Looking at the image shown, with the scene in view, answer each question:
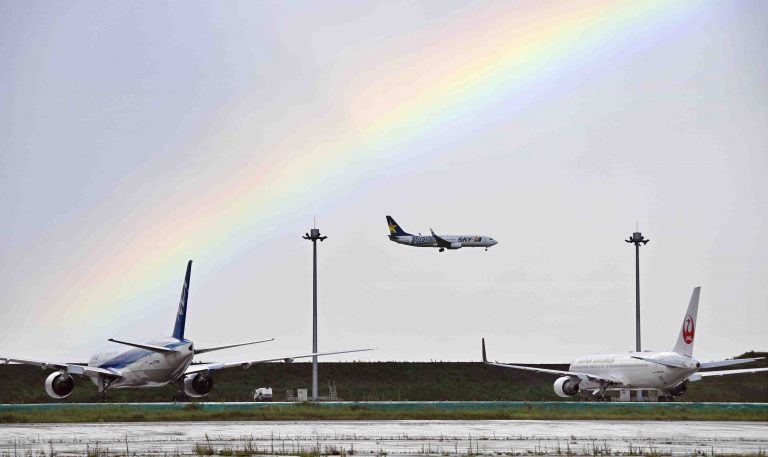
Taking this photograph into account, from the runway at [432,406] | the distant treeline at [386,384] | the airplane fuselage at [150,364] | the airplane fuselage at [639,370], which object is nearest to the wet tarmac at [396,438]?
the runway at [432,406]

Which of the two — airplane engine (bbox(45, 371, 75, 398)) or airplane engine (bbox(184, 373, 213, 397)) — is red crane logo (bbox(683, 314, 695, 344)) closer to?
airplane engine (bbox(184, 373, 213, 397))

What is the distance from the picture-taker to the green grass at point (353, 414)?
54750 mm

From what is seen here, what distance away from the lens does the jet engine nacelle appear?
88.4m

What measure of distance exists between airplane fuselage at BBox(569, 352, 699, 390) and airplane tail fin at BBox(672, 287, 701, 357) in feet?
3.78

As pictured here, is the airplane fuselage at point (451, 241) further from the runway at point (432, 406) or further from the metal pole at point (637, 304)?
the runway at point (432, 406)

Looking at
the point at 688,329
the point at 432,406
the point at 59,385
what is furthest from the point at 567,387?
the point at 59,385

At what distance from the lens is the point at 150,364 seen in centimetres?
7556

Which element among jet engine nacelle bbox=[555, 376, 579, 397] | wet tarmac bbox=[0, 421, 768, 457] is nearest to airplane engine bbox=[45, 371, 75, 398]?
wet tarmac bbox=[0, 421, 768, 457]

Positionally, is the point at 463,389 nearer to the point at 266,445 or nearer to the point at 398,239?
the point at 398,239

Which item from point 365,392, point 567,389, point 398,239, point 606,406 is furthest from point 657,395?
point 398,239

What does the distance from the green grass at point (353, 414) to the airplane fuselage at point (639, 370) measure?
61.1ft

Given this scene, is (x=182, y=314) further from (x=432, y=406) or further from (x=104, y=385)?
(x=432, y=406)

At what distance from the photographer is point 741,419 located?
55.4 meters

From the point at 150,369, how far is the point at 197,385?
11.2 feet
